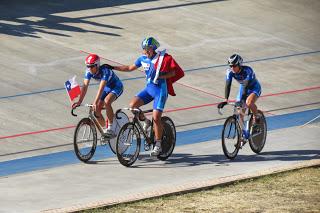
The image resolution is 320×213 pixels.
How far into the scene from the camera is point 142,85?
22094 mm

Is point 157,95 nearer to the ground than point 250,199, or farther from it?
farther from it

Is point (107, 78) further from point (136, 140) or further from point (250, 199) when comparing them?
point (250, 199)

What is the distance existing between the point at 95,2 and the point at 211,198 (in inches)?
636

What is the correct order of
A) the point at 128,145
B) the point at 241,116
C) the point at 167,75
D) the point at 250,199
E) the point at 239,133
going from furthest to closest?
the point at 241,116, the point at 239,133, the point at 167,75, the point at 128,145, the point at 250,199

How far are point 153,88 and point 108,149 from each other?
1819 millimetres

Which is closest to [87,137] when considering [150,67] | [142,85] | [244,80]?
[150,67]

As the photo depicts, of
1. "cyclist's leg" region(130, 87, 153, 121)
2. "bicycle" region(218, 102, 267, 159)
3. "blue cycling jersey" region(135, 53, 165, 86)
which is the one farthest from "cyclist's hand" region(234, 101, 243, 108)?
"cyclist's leg" region(130, 87, 153, 121)

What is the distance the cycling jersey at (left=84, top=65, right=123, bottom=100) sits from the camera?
1627 cm

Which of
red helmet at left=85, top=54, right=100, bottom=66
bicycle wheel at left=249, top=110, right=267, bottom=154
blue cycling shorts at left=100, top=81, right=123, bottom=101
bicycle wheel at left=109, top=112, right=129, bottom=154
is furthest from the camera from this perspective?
bicycle wheel at left=249, top=110, right=267, bottom=154

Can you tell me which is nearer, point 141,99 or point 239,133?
point 141,99

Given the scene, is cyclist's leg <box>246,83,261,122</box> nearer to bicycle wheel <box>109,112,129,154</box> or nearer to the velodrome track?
the velodrome track

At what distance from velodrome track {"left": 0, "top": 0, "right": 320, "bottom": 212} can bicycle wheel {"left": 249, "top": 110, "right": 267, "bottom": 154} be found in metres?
0.16

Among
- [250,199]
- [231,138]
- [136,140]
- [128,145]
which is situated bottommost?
[250,199]

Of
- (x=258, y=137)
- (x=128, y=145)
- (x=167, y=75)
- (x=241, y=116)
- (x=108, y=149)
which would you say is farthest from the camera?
(x=108, y=149)
